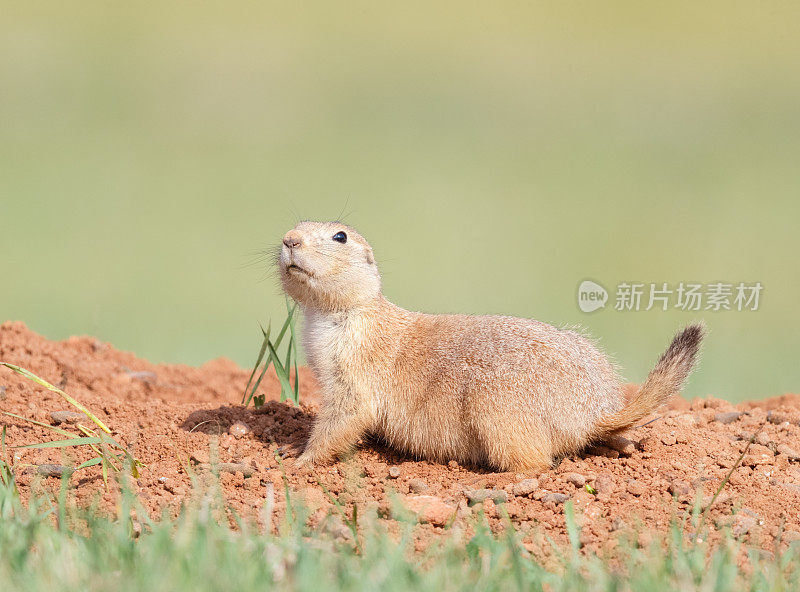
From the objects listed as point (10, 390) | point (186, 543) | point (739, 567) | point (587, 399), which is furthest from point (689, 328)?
point (10, 390)

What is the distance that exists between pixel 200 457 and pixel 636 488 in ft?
7.78

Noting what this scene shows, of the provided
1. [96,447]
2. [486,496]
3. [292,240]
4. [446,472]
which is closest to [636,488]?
[486,496]

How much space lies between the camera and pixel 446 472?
5336 mm

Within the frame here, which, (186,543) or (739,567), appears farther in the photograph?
(739,567)

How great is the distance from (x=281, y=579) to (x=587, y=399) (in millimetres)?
2355

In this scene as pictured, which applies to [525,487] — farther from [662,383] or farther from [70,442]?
[70,442]

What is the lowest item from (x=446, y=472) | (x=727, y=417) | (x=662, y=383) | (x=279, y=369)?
(x=446, y=472)

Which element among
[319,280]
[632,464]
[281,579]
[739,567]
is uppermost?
[319,280]

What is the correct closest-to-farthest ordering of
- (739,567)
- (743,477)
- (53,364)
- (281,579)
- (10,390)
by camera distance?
1. (281,579)
2. (739,567)
3. (743,477)
4. (10,390)
5. (53,364)

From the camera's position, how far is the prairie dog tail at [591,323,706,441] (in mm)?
5109

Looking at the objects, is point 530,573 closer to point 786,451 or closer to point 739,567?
point 739,567

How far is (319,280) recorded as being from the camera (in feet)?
18.3

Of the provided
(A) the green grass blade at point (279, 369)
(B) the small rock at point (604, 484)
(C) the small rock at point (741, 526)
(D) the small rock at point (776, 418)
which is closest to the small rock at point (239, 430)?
(A) the green grass blade at point (279, 369)

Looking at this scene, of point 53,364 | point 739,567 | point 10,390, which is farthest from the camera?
point 53,364
